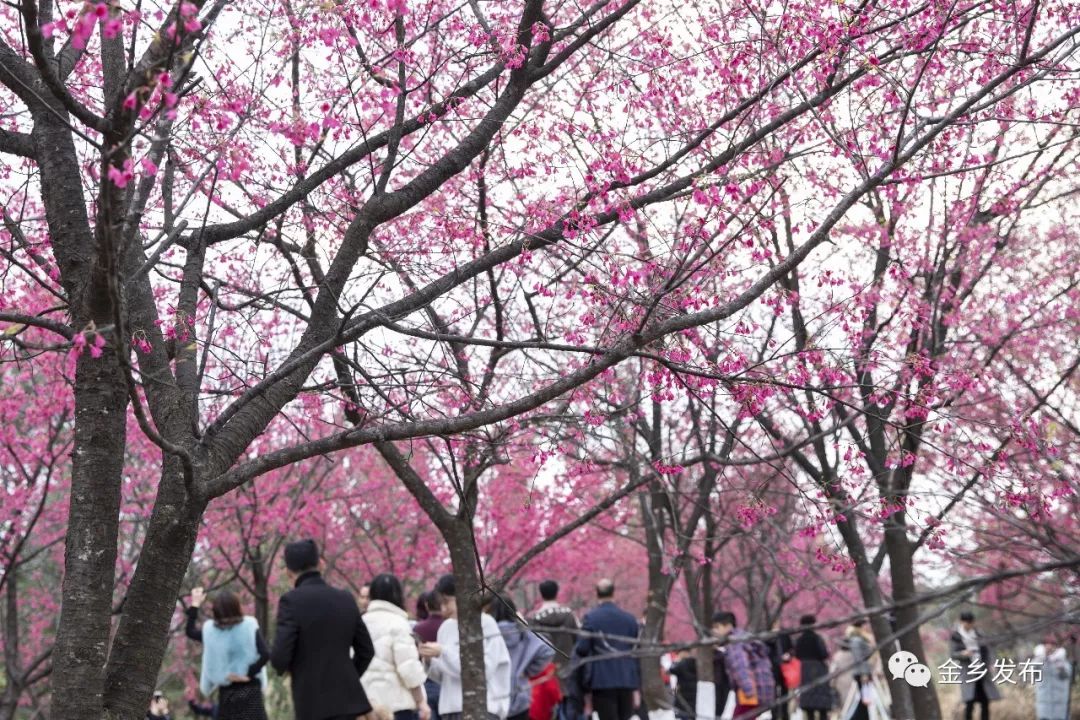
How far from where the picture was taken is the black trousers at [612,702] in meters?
10.3

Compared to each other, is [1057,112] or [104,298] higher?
[1057,112]

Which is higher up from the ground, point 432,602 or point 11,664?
point 432,602

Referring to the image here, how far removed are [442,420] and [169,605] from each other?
1.56 m

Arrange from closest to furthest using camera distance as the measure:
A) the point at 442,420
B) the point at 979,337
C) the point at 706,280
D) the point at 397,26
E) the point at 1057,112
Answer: the point at 442,420 → the point at 397,26 → the point at 706,280 → the point at 1057,112 → the point at 979,337

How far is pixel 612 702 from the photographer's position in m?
10.3

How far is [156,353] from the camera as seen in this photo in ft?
18.7

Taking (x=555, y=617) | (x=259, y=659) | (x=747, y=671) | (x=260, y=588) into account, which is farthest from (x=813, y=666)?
(x=259, y=659)

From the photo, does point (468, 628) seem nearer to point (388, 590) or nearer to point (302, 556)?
point (388, 590)

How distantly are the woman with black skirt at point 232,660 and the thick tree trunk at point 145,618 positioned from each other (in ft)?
10.1

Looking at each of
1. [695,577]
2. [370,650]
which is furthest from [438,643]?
[695,577]

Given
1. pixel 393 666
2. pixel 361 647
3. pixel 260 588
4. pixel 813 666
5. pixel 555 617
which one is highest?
pixel 260 588

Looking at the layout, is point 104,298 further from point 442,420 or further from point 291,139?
point 291,139

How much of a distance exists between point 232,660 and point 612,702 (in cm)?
372

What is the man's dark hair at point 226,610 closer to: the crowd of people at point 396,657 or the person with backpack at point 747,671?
the crowd of people at point 396,657
